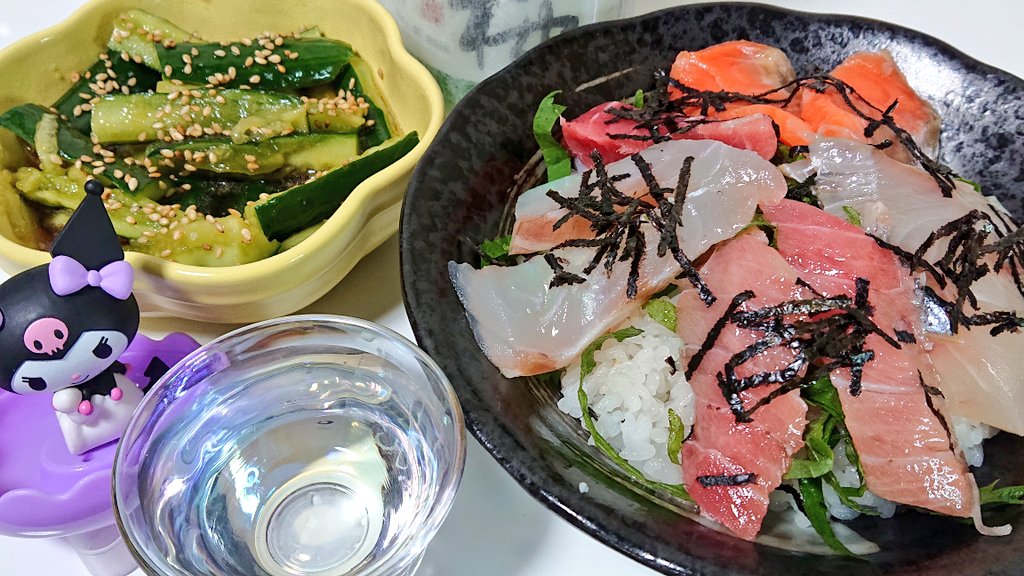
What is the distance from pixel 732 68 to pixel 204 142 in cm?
117

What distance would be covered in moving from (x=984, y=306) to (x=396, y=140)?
118 centimetres

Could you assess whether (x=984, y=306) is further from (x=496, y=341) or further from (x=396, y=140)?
(x=396, y=140)

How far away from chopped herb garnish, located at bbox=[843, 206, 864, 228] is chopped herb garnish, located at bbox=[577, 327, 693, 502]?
0.46m

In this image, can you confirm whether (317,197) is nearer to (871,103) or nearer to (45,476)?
(45,476)

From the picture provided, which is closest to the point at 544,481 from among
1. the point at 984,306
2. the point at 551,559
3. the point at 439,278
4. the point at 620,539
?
the point at 620,539

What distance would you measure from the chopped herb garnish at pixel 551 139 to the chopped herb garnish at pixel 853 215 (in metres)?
0.56

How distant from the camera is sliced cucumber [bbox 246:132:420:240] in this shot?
57.2 inches

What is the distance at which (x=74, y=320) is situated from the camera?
105cm

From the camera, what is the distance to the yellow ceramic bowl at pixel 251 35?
131 cm

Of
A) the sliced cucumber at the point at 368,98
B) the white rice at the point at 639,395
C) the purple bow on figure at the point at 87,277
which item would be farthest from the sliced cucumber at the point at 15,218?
the white rice at the point at 639,395

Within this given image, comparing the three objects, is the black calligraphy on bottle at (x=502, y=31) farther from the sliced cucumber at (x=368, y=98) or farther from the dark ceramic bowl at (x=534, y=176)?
the sliced cucumber at (x=368, y=98)

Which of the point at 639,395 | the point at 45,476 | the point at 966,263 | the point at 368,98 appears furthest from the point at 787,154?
the point at 45,476

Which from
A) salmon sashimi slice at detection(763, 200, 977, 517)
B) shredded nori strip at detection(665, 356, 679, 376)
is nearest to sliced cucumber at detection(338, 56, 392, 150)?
shredded nori strip at detection(665, 356, 679, 376)

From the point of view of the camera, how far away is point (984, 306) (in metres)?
1.30
